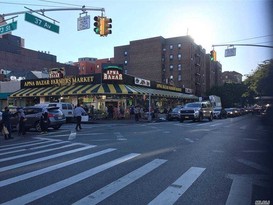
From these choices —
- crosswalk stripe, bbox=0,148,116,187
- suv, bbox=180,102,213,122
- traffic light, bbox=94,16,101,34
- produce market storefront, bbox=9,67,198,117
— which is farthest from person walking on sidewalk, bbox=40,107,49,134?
produce market storefront, bbox=9,67,198,117

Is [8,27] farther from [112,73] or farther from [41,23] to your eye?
[112,73]

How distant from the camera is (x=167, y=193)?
606 cm

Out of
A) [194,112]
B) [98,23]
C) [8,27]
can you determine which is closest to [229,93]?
[194,112]

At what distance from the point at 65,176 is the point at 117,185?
1543 millimetres

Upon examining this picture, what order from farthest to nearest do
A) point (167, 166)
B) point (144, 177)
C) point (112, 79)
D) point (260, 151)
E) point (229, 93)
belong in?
1. point (229, 93)
2. point (112, 79)
3. point (260, 151)
4. point (167, 166)
5. point (144, 177)

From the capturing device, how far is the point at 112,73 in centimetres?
3750

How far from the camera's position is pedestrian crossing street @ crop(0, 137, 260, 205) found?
19.2 feet

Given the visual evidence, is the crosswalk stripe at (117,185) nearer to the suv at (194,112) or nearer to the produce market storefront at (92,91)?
the suv at (194,112)

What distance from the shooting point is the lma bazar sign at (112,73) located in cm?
3719

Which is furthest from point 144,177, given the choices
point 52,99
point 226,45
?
point 52,99

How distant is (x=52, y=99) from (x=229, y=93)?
2202 inches

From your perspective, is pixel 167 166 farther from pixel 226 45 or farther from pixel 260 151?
pixel 226 45

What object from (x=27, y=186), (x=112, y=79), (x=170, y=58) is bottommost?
(x=27, y=186)

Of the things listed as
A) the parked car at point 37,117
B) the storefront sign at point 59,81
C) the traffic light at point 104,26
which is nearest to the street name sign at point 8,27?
the traffic light at point 104,26
